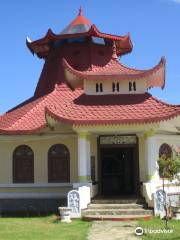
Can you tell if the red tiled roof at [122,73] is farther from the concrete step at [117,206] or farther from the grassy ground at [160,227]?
the grassy ground at [160,227]

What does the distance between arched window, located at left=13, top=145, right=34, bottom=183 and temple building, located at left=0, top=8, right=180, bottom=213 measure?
0.04 metres

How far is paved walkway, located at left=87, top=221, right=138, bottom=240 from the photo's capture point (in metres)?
11.3

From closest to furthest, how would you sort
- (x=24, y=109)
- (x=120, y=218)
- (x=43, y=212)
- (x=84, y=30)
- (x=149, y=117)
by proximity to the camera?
1. (x=120, y=218)
2. (x=149, y=117)
3. (x=43, y=212)
4. (x=24, y=109)
5. (x=84, y=30)

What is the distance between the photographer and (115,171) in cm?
1889

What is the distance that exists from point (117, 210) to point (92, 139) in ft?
11.6

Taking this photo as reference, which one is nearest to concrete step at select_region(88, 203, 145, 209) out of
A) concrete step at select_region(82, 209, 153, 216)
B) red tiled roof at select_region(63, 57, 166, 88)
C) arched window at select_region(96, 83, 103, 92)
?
concrete step at select_region(82, 209, 153, 216)

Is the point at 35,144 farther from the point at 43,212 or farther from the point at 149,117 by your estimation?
the point at 149,117

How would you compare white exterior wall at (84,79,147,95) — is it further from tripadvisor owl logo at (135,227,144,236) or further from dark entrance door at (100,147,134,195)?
tripadvisor owl logo at (135,227,144,236)

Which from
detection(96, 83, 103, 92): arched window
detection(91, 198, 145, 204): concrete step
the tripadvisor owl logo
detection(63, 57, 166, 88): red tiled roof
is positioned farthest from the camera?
detection(96, 83, 103, 92): arched window

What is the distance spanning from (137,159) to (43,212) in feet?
12.9

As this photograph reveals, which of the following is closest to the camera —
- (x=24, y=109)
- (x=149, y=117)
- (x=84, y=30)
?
(x=149, y=117)

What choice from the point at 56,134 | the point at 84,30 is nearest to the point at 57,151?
the point at 56,134

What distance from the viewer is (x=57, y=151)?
1792 cm

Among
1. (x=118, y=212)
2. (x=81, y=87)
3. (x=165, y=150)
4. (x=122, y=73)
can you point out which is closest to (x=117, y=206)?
(x=118, y=212)
